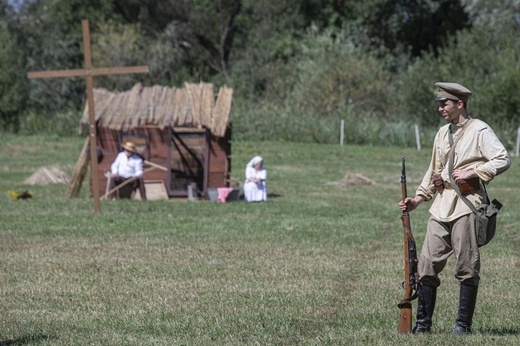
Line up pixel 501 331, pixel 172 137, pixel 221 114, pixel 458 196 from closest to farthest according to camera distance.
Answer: pixel 458 196, pixel 501 331, pixel 221 114, pixel 172 137

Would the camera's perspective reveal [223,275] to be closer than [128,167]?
Yes

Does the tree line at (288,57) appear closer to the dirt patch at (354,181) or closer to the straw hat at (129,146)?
the dirt patch at (354,181)

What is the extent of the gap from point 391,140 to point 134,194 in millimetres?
24481

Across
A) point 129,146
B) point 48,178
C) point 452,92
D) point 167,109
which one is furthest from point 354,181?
point 452,92

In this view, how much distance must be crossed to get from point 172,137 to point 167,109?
724 mm

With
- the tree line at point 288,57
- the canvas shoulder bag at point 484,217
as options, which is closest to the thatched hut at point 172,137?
the canvas shoulder bag at point 484,217

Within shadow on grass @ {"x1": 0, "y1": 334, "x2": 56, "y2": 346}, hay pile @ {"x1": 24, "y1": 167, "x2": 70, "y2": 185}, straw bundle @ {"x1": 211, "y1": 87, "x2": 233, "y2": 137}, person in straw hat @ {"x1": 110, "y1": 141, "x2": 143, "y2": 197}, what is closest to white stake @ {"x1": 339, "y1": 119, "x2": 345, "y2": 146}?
hay pile @ {"x1": 24, "y1": 167, "x2": 70, "y2": 185}

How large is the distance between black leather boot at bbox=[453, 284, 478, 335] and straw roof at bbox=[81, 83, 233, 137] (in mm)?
17052

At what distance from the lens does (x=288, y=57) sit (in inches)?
2613

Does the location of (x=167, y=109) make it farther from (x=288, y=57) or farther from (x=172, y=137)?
(x=288, y=57)

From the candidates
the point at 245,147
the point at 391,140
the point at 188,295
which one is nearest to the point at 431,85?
the point at 391,140

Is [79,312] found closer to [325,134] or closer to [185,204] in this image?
[185,204]

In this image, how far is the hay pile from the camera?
30.9m

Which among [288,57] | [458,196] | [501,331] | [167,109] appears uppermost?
[288,57]
